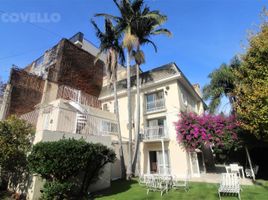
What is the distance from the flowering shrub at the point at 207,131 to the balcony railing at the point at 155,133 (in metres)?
1.57

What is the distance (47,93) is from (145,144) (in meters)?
11.7

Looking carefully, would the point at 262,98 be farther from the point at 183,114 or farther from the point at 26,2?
the point at 26,2

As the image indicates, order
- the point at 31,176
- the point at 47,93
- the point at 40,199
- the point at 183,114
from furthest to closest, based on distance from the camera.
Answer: the point at 47,93, the point at 183,114, the point at 31,176, the point at 40,199

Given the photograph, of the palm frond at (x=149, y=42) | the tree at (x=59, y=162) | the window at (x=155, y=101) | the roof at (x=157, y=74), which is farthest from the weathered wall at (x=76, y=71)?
the tree at (x=59, y=162)

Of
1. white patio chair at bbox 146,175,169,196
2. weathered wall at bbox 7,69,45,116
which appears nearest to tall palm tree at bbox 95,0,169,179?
white patio chair at bbox 146,175,169,196

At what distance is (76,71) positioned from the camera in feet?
72.0

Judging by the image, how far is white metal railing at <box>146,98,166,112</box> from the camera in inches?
730

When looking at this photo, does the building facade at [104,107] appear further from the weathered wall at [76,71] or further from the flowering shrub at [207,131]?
the flowering shrub at [207,131]

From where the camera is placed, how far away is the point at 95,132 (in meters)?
16.6

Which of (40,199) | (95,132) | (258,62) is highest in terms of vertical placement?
(258,62)

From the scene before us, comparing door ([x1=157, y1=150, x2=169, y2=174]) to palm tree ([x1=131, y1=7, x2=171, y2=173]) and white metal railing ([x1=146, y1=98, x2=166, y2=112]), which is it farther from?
white metal railing ([x1=146, y1=98, x2=166, y2=112])

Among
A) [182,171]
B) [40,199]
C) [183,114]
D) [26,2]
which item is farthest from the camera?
[183,114]

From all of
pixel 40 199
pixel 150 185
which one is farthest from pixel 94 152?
pixel 150 185

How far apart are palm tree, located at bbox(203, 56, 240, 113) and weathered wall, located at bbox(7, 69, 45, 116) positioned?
772 inches
